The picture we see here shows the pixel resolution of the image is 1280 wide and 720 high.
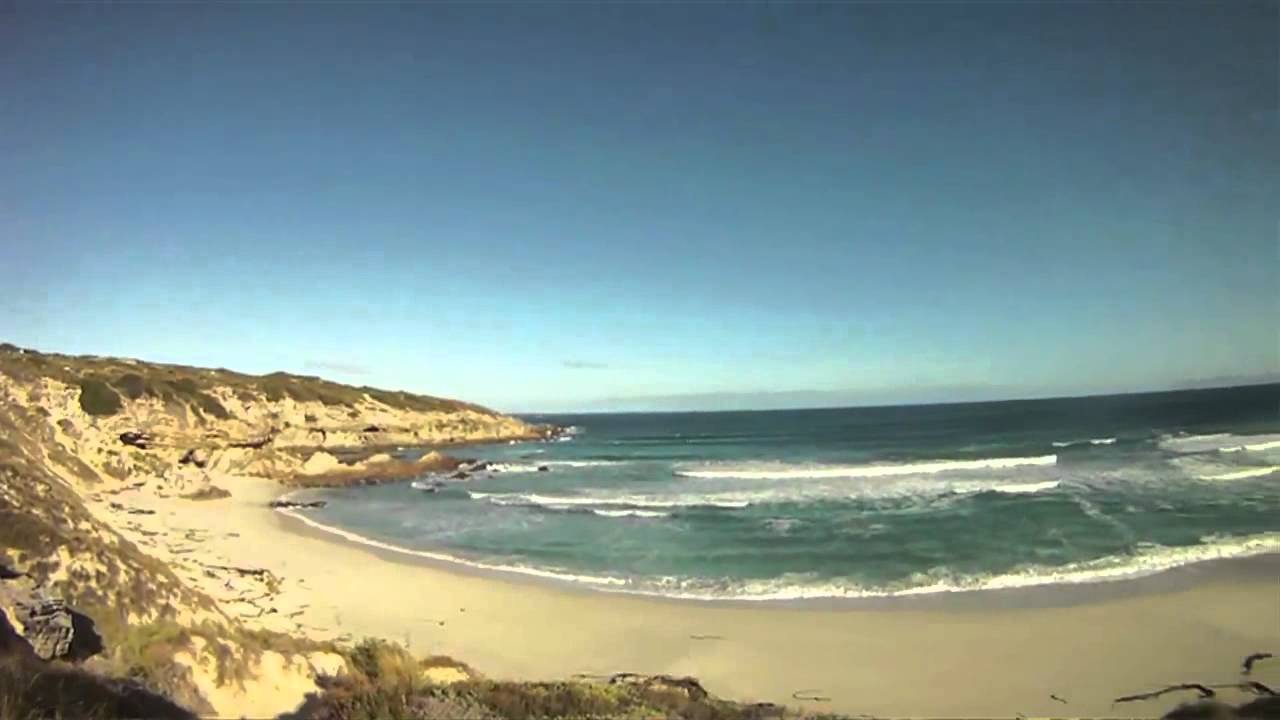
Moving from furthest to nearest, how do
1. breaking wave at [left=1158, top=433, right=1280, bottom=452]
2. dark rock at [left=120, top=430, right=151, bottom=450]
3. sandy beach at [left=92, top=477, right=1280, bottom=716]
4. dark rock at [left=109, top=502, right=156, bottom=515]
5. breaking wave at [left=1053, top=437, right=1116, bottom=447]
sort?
breaking wave at [left=1053, top=437, right=1116, bottom=447], breaking wave at [left=1158, top=433, right=1280, bottom=452], dark rock at [left=120, top=430, right=151, bottom=450], dark rock at [left=109, top=502, right=156, bottom=515], sandy beach at [left=92, top=477, right=1280, bottom=716]

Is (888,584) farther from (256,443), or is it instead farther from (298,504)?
(298,504)

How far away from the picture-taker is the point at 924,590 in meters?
6.25

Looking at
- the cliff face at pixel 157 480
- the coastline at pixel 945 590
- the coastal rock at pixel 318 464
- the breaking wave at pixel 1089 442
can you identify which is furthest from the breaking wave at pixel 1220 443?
the coastal rock at pixel 318 464

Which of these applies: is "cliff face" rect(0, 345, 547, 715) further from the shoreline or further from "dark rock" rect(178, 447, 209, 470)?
the shoreline

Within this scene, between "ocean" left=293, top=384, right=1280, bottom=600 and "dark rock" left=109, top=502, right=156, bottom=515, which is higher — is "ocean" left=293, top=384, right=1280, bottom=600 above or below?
below

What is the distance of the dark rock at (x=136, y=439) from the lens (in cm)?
543

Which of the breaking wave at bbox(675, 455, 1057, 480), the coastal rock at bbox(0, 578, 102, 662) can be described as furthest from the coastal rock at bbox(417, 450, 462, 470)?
the coastal rock at bbox(0, 578, 102, 662)

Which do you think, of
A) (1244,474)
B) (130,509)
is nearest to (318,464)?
(130,509)

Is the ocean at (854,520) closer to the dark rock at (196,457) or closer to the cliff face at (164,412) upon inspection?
the cliff face at (164,412)

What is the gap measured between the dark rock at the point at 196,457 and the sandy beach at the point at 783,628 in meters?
0.27

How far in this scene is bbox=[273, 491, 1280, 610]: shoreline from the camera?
5730 millimetres

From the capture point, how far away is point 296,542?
5.71 meters

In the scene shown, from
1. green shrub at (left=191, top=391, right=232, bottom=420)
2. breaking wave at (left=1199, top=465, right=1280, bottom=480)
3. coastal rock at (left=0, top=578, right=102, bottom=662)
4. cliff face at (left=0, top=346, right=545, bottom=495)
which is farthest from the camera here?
breaking wave at (left=1199, top=465, right=1280, bottom=480)

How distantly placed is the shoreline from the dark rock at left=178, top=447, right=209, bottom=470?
849mm
